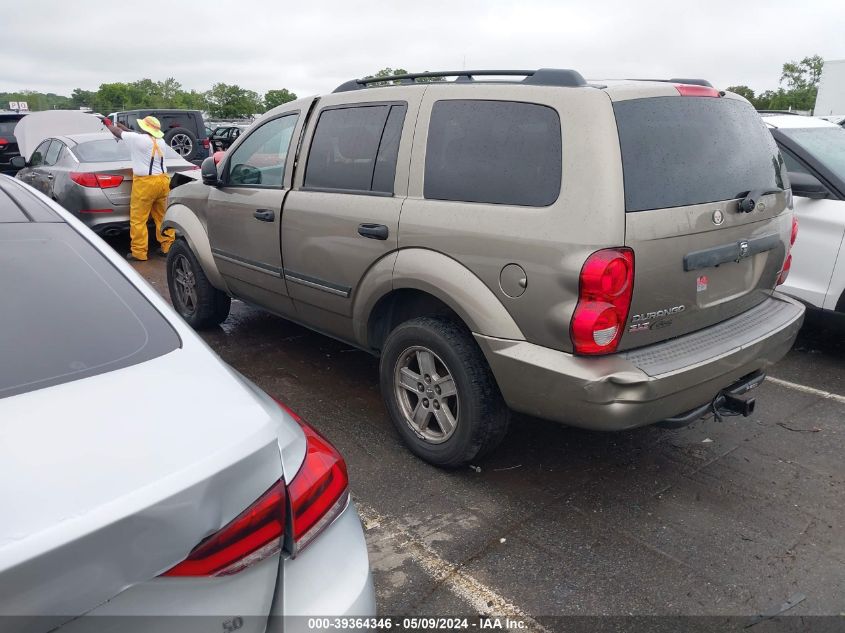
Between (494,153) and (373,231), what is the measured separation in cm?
79

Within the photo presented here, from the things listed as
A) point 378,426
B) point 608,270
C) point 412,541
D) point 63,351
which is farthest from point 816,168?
point 63,351

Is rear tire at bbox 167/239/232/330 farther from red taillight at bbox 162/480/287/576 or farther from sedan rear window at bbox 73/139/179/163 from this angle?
red taillight at bbox 162/480/287/576

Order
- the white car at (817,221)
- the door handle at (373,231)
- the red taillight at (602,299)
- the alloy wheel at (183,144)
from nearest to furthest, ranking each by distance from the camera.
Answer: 1. the red taillight at (602,299)
2. the door handle at (373,231)
3. the white car at (817,221)
4. the alloy wheel at (183,144)

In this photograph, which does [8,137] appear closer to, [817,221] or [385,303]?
[385,303]

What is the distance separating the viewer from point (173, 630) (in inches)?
47.9

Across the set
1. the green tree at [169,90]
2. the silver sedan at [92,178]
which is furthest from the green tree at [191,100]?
the silver sedan at [92,178]

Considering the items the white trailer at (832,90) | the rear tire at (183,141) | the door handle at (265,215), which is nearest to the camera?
the door handle at (265,215)

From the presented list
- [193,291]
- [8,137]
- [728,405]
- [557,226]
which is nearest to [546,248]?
[557,226]

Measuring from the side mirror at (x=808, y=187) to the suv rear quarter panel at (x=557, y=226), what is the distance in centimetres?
289

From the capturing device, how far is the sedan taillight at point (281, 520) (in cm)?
129

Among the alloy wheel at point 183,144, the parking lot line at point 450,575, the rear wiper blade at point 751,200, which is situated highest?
the rear wiper blade at point 751,200

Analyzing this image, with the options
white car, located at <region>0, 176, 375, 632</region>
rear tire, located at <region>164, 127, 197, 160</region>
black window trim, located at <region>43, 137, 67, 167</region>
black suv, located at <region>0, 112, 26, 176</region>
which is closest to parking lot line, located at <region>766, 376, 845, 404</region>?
white car, located at <region>0, 176, 375, 632</region>

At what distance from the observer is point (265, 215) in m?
4.36

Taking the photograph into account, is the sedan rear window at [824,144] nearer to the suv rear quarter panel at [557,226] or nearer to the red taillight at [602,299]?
the suv rear quarter panel at [557,226]
